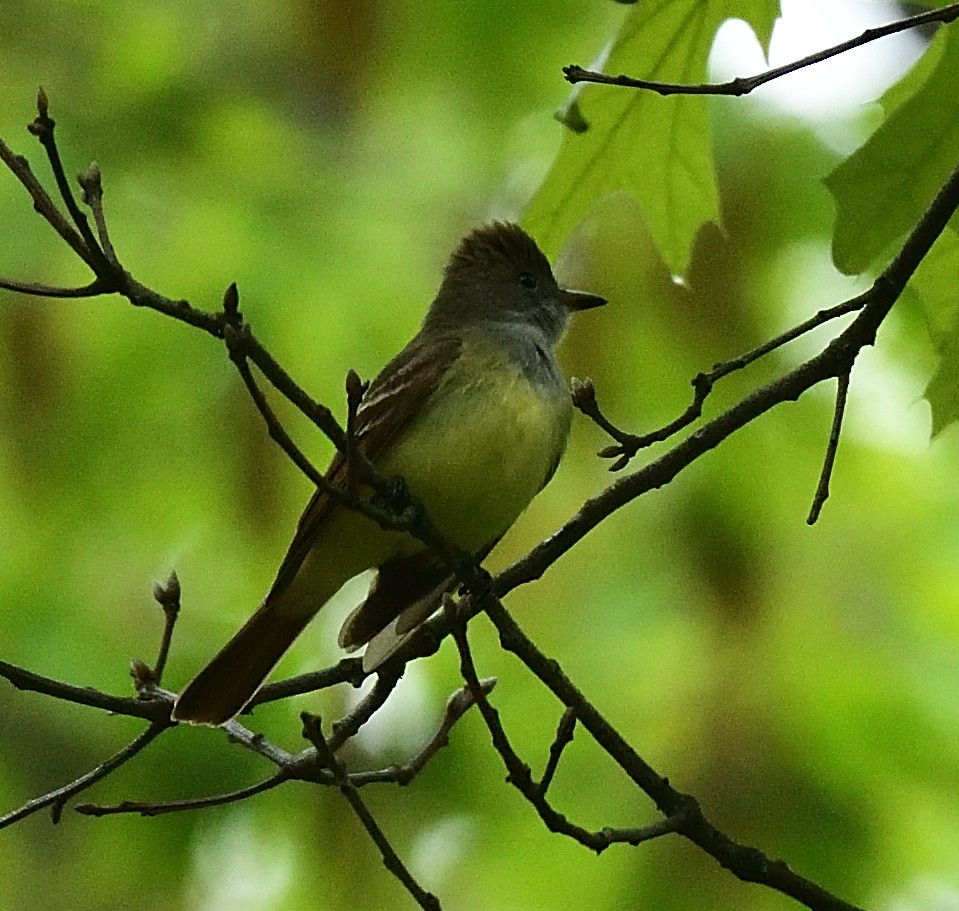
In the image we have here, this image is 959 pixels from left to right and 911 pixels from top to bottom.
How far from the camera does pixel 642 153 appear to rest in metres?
3.29

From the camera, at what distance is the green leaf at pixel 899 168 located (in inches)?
110

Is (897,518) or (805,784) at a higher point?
(897,518)

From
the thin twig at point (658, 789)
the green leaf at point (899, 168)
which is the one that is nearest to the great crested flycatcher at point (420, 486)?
the thin twig at point (658, 789)

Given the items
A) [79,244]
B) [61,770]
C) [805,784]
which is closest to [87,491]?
[61,770]

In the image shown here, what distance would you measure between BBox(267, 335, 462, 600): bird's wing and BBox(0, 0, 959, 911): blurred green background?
92 cm

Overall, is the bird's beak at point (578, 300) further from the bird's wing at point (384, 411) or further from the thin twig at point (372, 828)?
the thin twig at point (372, 828)

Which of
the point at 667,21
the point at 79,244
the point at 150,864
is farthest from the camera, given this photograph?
the point at 150,864

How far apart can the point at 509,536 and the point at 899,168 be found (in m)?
2.34

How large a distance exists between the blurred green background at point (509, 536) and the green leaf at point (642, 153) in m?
1.34

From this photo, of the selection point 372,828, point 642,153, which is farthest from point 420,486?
point 372,828

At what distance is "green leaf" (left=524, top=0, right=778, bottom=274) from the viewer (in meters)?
3.02

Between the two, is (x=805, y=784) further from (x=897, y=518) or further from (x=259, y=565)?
(x=259, y=565)

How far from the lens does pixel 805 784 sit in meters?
4.37

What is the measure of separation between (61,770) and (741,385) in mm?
2438
